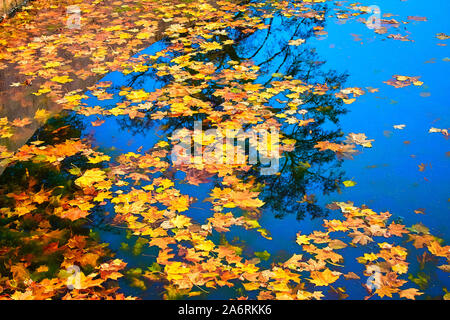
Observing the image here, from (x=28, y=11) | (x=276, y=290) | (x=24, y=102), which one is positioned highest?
(x=28, y=11)

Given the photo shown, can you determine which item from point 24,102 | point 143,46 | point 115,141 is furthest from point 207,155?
point 143,46

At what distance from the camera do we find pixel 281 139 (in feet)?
16.9

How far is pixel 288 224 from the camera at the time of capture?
159 inches

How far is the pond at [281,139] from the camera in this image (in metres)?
3.73

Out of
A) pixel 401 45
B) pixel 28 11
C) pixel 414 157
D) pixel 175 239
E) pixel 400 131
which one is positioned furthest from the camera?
pixel 28 11

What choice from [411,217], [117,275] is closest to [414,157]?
[411,217]

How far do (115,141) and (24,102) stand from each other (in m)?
1.77

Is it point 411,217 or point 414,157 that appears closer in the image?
point 411,217

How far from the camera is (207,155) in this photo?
4.87m

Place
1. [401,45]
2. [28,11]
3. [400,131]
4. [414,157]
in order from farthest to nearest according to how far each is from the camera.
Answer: [28,11]
[401,45]
[400,131]
[414,157]

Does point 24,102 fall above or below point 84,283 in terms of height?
above

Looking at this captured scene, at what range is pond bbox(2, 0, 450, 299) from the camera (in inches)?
147

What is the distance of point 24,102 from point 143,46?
2.46 m

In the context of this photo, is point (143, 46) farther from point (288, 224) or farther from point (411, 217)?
point (411, 217)
